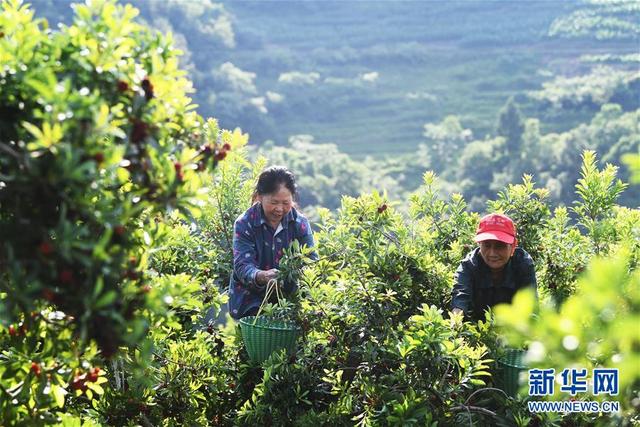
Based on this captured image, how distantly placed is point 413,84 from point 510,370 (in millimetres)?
60459

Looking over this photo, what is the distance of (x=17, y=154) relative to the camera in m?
1.90

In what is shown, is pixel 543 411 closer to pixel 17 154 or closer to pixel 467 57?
pixel 17 154

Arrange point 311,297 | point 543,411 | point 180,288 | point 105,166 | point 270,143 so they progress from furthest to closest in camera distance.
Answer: point 270,143, point 311,297, point 543,411, point 180,288, point 105,166

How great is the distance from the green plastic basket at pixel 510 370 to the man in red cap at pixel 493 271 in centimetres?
43

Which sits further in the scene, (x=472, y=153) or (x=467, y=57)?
(x=467, y=57)

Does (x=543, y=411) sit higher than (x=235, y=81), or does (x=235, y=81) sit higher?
(x=235, y=81)

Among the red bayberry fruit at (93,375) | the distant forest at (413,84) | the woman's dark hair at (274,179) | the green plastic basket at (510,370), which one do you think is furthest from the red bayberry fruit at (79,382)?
the distant forest at (413,84)

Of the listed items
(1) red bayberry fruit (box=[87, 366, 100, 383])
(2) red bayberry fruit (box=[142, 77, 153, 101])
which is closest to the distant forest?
(1) red bayberry fruit (box=[87, 366, 100, 383])

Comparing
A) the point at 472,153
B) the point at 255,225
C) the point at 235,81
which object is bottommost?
the point at 255,225

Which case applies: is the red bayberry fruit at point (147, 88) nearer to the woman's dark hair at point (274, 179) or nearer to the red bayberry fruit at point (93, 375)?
the red bayberry fruit at point (93, 375)

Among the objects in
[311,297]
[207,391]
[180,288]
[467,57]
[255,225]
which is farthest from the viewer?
[467,57]

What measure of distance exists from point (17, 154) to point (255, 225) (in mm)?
2252

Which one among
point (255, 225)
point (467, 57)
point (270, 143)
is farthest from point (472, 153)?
point (255, 225)

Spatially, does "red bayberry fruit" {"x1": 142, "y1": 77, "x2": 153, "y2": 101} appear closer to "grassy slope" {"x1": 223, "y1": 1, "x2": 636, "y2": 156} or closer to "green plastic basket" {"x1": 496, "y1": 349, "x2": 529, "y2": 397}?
"green plastic basket" {"x1": 496, "y1": 349, "x2": 529, "y2": 397}
